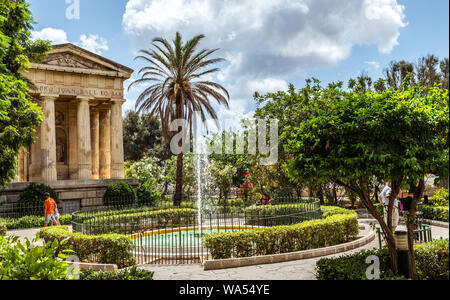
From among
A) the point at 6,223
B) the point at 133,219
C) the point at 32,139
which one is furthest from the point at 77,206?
the point at 32,139

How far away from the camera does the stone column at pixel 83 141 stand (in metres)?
27.7

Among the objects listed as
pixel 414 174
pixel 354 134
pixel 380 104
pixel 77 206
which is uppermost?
pixel 380 104

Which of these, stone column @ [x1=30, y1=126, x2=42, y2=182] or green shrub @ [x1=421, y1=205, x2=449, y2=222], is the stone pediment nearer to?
stone column @ [x1=30, y1=126, x2=42, y2=182]

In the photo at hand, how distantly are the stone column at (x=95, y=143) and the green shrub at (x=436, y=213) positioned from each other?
2523 centimetres

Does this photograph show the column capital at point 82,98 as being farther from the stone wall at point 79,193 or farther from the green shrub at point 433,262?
the green shrub at point 433,262

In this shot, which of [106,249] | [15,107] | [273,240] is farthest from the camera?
[15,107]

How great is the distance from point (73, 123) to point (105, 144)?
321cm

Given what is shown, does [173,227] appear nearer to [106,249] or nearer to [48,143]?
[106,249]

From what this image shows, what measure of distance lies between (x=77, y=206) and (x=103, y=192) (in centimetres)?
209

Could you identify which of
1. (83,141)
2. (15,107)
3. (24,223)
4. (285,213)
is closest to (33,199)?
(24,223)

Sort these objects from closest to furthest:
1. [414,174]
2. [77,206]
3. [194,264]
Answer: [414,174] < [194,264] < [77,206]

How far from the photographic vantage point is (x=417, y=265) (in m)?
6.41

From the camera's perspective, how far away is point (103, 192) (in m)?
27.4
